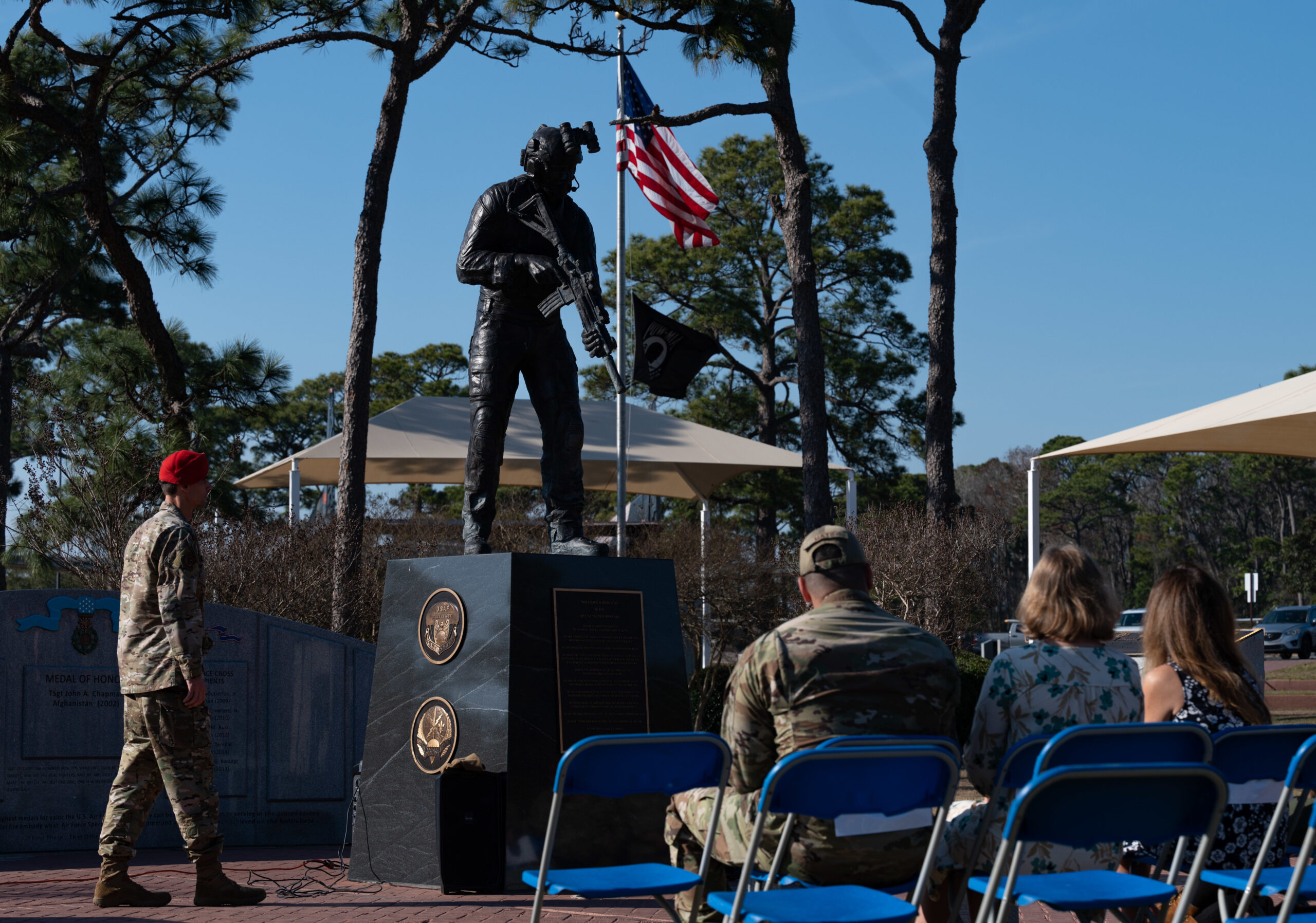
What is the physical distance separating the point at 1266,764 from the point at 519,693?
310cm

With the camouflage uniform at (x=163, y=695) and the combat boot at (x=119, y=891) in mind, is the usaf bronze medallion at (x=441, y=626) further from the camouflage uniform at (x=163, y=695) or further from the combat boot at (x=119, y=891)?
the combat boot at (x=119, y=891)

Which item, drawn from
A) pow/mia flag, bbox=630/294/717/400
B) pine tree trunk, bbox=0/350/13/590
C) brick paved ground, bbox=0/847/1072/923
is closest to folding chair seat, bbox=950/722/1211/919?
brick paved ground, bbox=0/847/1072/923

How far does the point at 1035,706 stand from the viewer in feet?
11.3

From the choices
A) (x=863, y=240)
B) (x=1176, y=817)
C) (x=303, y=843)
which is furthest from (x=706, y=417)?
(x=1176, y=817)

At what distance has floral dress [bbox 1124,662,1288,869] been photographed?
3.72m

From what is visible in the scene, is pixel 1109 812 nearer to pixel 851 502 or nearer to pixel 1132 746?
pixel 1132 746

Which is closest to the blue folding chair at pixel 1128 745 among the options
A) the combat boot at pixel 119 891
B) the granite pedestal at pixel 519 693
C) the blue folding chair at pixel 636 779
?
the blue folding chair at pixel 636 779

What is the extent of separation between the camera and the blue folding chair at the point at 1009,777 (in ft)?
10.3

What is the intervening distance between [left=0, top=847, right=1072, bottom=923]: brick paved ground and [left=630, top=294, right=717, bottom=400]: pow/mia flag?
393 cm

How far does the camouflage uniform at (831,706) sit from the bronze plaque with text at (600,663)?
7.41 feet

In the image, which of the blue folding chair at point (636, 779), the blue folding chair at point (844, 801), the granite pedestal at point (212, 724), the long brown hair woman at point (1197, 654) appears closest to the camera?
the blue folding chair at point (844, 801)

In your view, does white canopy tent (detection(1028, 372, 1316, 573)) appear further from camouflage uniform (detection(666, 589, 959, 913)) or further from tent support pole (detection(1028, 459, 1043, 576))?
camouflage uniform (detection(666, 589, 959, 913))

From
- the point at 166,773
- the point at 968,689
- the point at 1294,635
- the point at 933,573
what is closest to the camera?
the point at 166,773

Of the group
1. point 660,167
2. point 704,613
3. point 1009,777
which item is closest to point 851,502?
point 704,613
